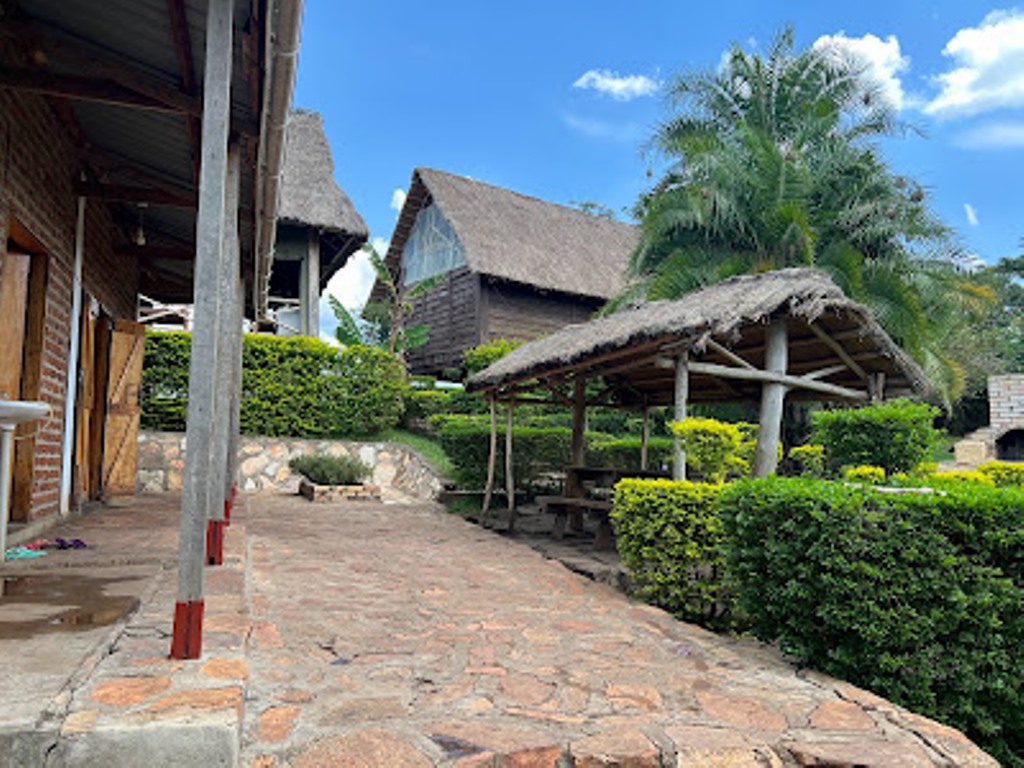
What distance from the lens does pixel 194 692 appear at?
8.21 feet

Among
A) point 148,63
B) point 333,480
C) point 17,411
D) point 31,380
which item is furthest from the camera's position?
point 333,480

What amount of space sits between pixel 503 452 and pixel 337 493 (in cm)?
274

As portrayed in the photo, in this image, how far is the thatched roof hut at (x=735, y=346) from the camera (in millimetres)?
7570

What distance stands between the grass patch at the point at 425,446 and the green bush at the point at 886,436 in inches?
285

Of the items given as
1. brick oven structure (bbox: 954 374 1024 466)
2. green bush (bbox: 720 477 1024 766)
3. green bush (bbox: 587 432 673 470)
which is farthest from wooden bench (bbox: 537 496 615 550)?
brick oven structure (bbox: 954 374 1024 466)

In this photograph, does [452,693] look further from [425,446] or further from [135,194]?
[425,446]

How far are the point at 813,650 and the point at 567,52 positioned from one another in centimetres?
2490

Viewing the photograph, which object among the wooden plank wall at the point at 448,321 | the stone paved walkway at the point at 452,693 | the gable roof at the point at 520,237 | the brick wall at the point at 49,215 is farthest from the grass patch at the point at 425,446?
the stone paved walkway at the point at 452,693

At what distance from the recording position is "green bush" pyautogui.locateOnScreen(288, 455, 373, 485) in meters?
12.9

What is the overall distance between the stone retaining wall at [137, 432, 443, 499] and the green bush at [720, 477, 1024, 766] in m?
9.93

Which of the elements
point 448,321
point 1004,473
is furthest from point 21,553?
point 448,321

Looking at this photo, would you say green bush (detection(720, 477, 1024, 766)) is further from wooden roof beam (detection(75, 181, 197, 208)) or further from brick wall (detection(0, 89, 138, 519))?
brick wall (detection(0, 89, 138, 519))

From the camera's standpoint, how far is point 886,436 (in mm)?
7586

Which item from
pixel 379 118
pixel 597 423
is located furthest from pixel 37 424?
pixel 379 118
